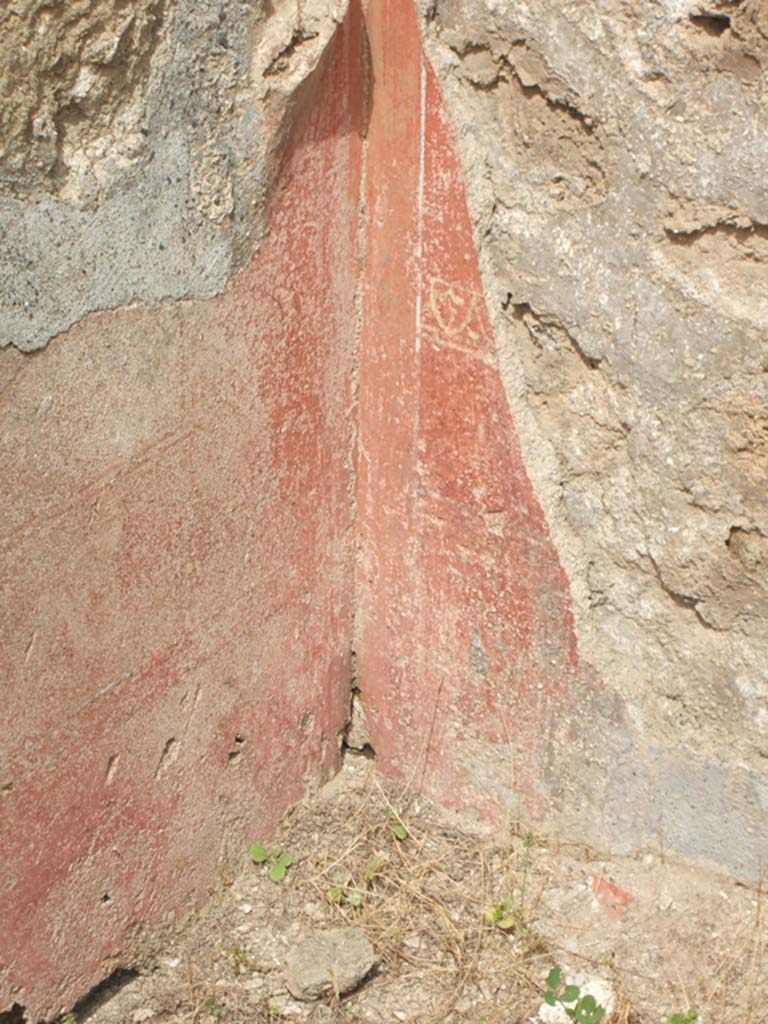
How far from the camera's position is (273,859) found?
3.29 meters

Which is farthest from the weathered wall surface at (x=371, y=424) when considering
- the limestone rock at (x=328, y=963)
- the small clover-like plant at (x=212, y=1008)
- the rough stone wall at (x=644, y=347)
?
the limestone rock at (x=328, y=963)

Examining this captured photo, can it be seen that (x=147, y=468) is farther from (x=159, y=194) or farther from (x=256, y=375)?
(x=159, y=194)

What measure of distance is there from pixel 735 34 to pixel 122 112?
1025 mm

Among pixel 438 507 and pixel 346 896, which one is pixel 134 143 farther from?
pixel 346 896

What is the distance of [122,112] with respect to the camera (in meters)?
2.37

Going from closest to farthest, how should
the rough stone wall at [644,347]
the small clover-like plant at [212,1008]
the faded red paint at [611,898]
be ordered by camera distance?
the rough stone wall at [644,347]
the small clover-like plant at [212,1008]
the faded red paint at [611,898]

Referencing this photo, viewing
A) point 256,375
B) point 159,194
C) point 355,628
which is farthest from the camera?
point 355,628

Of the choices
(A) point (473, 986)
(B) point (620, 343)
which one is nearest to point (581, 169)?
(B) point (620, 343)

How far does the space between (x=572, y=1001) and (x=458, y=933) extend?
306 millimetres

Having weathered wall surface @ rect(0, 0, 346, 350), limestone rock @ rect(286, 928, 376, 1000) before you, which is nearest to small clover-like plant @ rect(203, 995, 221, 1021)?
limestone rock @ rect(286, 928, 376, 1000)

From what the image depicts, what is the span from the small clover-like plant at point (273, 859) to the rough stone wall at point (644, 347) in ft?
2.34

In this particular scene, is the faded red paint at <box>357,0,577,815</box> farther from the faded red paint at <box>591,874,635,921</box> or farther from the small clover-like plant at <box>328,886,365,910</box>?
the small clover-like plant at <box>328,886,365,910</box>

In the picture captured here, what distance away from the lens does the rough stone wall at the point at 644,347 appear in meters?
2.37

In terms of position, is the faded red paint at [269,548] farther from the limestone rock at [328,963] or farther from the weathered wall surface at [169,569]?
the limestone rock at [328,963]
